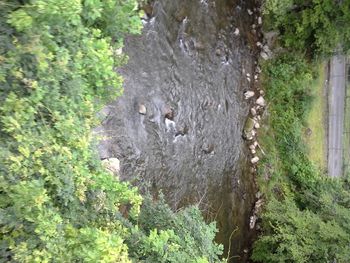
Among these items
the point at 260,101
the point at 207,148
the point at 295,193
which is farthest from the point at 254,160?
the point at 207,148

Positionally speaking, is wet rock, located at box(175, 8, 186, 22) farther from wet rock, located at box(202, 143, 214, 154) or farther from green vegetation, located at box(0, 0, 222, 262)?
green vegetation, located at box(0, 0, 222, 262)

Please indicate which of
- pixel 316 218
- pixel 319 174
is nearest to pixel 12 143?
pixel 316 218

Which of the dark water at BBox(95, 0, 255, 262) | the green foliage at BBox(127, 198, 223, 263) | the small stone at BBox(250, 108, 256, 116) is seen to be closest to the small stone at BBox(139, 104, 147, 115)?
the dark water at BBox(95, 0, 255, 262)

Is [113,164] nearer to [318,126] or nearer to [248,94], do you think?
[248,94]

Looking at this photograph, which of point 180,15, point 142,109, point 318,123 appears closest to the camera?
point 142,109

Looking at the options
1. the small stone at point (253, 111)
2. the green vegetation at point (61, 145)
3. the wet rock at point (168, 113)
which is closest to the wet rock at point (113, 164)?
the wet rock at point (168, 113)

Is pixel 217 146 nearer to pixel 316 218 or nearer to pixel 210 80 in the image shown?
pixel 210 80

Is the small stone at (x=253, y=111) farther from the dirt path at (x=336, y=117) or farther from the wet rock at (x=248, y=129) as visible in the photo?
the dirt path at (x=336, y=117)
